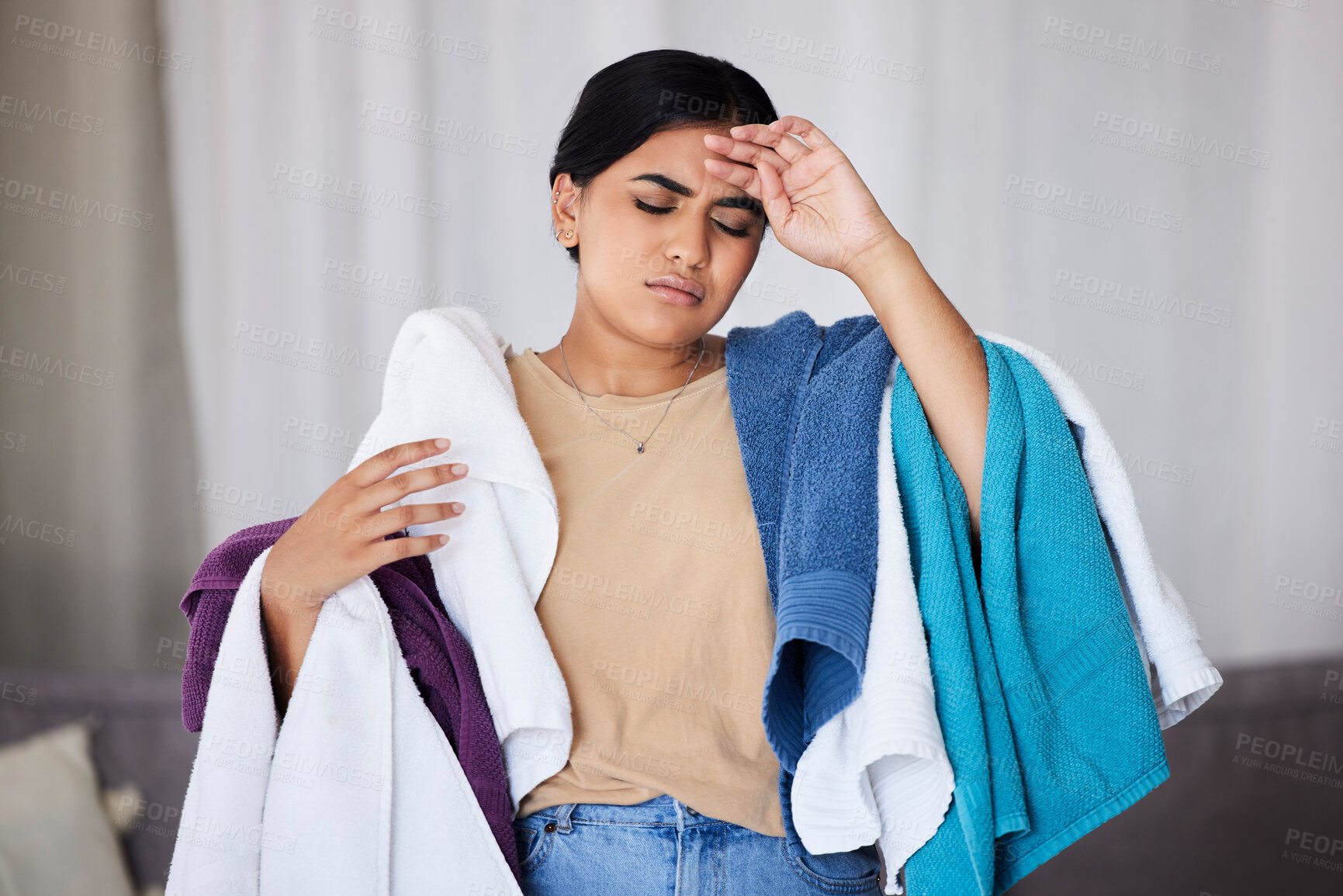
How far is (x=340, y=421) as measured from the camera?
2207 mm

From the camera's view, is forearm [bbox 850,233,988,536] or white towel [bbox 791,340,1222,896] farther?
forearm [bbox 850,233,988,536]

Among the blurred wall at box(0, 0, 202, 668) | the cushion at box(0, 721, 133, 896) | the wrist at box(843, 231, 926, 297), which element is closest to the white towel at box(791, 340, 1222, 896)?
the wrist at box(843, 231, 926, 297)

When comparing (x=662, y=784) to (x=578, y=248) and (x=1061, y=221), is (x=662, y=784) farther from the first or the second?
(x=1061, y=221)

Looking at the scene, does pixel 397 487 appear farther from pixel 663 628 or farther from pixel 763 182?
pixel 763 182

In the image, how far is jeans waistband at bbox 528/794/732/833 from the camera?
3.11 feet

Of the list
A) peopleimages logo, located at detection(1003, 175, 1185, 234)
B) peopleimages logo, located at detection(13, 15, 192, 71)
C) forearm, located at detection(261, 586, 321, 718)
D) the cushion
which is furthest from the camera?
peopleimages logo, located at detection(1003, 175, 1185, 234)

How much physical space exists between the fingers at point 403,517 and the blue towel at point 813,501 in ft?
1.02

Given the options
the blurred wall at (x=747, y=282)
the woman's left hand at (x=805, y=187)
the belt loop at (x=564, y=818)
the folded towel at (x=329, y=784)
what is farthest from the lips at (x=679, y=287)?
the blurred wall at (x=747, y=282)

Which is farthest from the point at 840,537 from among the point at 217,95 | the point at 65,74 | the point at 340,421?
the point at 65,74

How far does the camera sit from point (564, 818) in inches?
38.4

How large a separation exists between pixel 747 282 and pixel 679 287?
1.22 metres

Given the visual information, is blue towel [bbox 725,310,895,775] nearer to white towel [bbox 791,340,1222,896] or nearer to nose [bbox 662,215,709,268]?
white towel [bbox 791,340,1222,896]

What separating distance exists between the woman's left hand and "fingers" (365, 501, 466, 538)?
0.45 metres

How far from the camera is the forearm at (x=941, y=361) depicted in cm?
97
